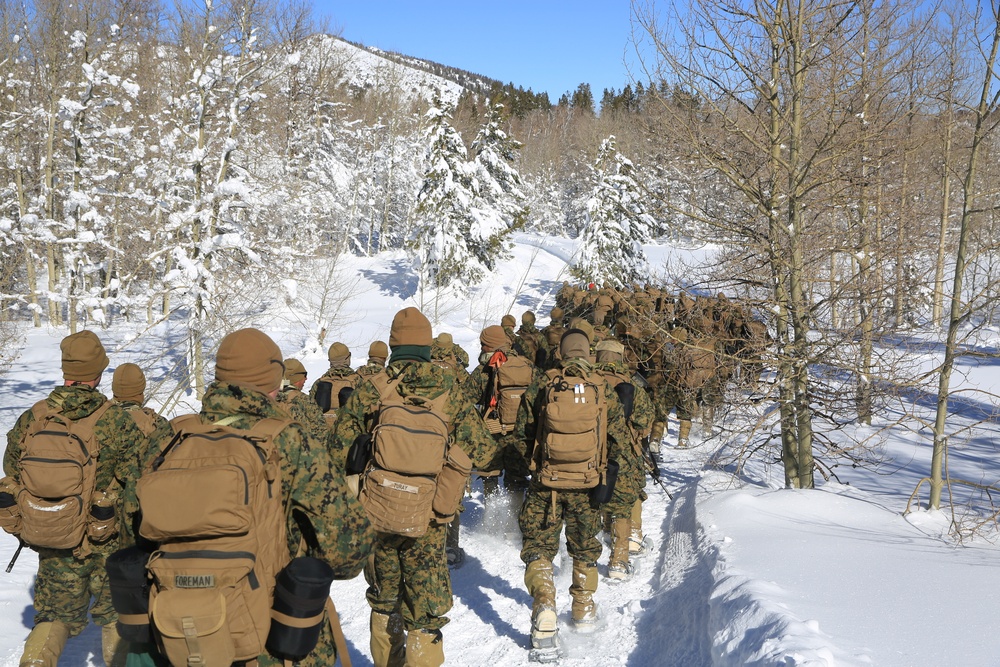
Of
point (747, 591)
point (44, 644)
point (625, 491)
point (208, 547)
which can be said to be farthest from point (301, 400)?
point (747, 591)

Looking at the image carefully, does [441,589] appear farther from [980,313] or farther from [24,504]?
[980,313]

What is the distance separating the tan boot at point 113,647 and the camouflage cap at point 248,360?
2.78m

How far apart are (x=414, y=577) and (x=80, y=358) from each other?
2429 millimetres

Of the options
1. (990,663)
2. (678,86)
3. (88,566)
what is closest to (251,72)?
(678,86)

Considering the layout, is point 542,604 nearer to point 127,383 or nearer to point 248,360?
point 248,360

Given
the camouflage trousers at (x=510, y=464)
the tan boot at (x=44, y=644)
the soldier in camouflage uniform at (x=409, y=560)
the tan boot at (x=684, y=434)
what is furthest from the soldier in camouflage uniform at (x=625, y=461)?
the tan boot at (x=684, y=434)

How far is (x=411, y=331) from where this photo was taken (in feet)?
12.5

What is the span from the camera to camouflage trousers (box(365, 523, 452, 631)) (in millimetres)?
3725

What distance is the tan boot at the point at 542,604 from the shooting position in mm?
4367

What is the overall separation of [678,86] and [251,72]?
12117mm

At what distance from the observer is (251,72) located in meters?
15.0

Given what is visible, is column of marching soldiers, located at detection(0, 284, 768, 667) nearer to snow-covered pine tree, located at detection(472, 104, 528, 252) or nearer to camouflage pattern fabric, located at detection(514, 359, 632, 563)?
camouflage pattern fabric, located at detection(514, 359, 632, 563)

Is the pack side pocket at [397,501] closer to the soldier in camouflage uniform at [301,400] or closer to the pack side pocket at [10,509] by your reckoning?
the soldier in camouflage uniform at [301,400]

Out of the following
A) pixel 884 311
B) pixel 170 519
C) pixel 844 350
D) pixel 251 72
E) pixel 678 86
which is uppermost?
pixel 251 72
